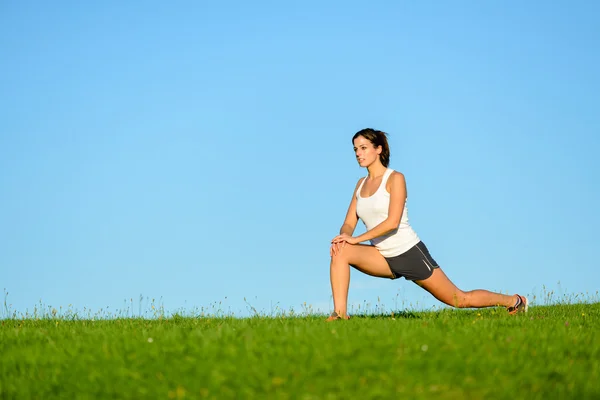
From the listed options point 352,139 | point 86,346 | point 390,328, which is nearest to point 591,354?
point 390,328

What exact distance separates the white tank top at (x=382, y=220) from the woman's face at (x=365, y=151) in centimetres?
30

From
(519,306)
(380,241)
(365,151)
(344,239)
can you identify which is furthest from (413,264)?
(519,306)

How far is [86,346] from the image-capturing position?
23.8 feet

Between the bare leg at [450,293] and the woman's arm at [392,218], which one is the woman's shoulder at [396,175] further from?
the bare leg at [450,293]

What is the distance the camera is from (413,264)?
9836 mm

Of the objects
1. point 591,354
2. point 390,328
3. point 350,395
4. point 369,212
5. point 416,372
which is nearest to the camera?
point 350,395

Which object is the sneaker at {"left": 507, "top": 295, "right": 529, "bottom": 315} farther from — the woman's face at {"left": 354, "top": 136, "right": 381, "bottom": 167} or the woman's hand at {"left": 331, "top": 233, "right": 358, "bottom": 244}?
the woman's face at {"left": 354, "top": 136, "right": 381, "bottom": 167}

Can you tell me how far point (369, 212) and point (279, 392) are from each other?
16.6ft

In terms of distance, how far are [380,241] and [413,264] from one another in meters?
0.60

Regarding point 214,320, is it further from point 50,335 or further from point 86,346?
point 86,346

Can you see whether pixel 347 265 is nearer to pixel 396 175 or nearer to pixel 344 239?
pixel 344 239

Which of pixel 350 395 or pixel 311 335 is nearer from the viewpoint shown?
pixel 350 395

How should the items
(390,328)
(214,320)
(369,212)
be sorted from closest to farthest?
(390,328) → (369,212) → (214,320)

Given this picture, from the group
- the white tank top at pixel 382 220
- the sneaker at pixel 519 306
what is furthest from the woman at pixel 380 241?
the sneaker at pixel 519 306
